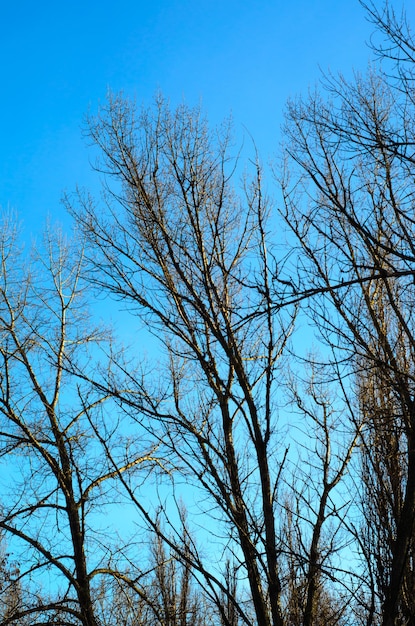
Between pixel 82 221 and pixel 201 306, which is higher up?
pixel 82 221

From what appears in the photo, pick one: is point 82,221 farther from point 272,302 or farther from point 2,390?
point 2,390

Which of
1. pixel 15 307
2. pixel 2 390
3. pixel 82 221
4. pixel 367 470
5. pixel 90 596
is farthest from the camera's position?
pixel 15 307

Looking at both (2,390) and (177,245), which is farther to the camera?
(2,390)

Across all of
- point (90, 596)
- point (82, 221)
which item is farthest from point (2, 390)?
point (82, 221)

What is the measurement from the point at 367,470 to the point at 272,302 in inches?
80.1

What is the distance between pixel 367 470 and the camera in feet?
15.1

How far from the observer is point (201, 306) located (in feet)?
15.2

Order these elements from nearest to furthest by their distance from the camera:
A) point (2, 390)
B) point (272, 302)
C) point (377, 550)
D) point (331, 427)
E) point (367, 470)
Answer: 1. point (272, 302)
2. point (377, 550)
3. point (367, 470)
4. point (331, 427)
5. point (2, 390)

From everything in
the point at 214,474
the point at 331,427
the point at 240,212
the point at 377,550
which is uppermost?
the point at 240,212

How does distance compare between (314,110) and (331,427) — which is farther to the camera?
(331,427)

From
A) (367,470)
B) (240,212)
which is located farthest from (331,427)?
(240,212)

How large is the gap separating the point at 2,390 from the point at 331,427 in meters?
5.76

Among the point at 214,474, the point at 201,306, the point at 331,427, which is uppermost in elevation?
the point at 201,306

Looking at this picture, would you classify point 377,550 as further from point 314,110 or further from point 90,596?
point 90,596
